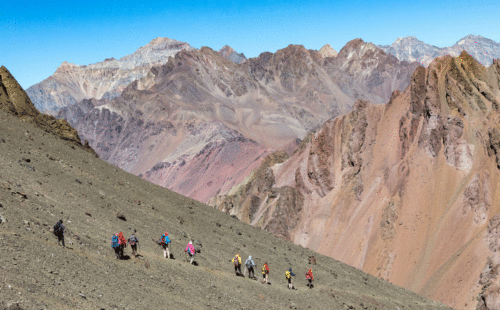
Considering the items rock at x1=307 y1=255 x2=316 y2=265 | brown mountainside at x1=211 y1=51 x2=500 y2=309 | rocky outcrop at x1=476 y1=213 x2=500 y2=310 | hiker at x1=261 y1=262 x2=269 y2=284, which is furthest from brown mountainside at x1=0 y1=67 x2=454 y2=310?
brown mountainside at x1=211 y1=51 x2=500 y2=309

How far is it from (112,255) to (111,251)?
0.40 meters

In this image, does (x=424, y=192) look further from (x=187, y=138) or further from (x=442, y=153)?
(x=187, y=138)

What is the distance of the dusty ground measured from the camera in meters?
17.4

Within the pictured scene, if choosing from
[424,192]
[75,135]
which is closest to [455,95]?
[424,192]

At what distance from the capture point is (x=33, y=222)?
21500 millimetres

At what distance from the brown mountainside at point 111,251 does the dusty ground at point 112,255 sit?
70 millimetres

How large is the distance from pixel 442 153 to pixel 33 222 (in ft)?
154

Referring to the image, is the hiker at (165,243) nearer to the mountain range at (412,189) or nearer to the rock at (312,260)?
the rock at (312,260)

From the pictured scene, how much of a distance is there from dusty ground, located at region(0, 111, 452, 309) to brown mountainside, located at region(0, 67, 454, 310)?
70 millimetres

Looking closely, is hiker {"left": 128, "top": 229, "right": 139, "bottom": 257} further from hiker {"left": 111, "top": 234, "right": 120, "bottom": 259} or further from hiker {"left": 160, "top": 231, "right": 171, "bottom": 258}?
hiker {"left": 160, "top": 231, "right": 171, "bottom": 258}

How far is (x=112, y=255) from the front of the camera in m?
22.0

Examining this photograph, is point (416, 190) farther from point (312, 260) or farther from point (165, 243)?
point (165, 243)

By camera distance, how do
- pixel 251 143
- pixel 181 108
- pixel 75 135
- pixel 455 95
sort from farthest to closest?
1. pixel 181 108
2. pixel 251 143
3. pixel 455 95
4. pixel 75 135

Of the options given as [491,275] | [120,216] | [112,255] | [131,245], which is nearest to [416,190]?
→ [491,275]
